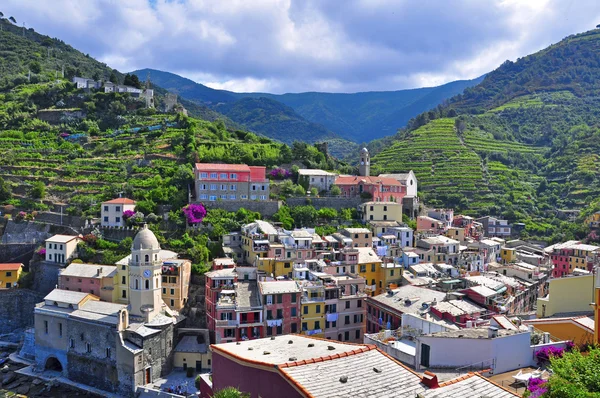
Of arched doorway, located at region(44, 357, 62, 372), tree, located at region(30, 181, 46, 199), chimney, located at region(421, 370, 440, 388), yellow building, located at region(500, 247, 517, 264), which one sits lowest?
arched doorway, located at region(44, 357, 62, 372)

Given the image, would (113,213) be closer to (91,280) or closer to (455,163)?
(91,280)

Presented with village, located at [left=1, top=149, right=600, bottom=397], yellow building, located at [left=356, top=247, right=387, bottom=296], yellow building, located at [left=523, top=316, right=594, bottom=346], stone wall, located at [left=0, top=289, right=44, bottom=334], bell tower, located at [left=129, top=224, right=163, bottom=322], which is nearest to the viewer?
village, located at [left=1, top=149, right=600, bottom=397]

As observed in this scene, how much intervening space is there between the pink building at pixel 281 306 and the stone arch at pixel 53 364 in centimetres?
1701

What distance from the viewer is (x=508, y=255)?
56.3 metres

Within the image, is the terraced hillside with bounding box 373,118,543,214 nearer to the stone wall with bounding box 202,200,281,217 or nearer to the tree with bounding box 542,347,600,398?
the stone wall with bounding box 202,200,281,217

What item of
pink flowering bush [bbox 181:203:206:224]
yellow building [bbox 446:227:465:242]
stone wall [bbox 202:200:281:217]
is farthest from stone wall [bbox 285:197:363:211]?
pink flowering bush [bbox 181:203:206:224]

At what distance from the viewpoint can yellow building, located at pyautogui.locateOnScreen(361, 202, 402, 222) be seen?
57.1 m

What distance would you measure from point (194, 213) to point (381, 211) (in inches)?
774

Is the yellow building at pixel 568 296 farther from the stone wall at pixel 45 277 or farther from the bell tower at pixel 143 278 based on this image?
the stone wall at pixel 45 277

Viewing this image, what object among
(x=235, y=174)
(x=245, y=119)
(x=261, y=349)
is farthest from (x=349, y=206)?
(x=245, y=119)

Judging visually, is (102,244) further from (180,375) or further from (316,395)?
(316,395)

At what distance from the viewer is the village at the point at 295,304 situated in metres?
20.4

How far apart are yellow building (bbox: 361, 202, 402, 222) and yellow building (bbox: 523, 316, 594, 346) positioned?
32.0 metres

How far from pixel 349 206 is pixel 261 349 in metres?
40.3
